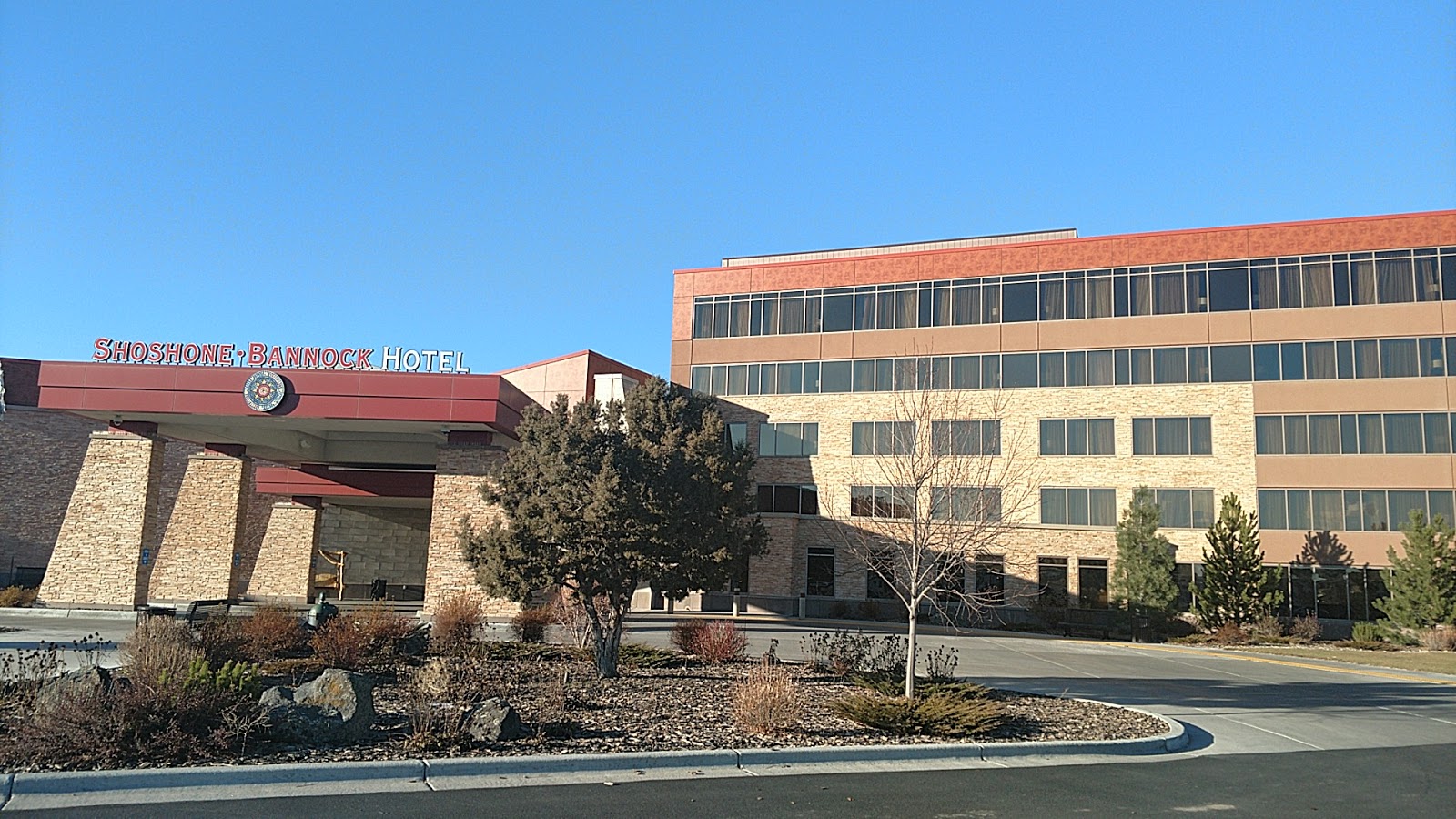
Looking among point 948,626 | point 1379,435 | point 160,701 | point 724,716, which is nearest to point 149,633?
point 160,701

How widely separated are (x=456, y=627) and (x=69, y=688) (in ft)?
31.2

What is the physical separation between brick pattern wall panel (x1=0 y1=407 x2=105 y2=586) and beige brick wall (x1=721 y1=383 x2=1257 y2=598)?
109 ft

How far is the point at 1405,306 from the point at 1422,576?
11655 millimetres

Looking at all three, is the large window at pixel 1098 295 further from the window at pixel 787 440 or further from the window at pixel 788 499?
the window at pixel 788 499

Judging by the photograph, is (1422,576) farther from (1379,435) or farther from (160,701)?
(160,701)

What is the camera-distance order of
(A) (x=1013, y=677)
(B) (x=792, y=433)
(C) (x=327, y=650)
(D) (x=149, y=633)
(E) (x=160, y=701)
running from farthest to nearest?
1. (B) (x=792, y=433)
2. (A) (x=1013, y=677)
3. (C) (x=327, y=650)
4. (D) (x=149, y=633)
5. (E) (x=160, y=701)

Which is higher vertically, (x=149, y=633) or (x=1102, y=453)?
(x=1102, y=453)

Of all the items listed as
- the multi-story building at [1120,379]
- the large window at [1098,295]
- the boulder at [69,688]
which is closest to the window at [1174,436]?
the multi-story building at [1120,379]

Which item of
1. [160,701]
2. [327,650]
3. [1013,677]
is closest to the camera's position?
[160,701]

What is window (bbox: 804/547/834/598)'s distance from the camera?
48.0 metres

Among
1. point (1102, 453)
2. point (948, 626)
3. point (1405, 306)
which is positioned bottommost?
point (948, 626)

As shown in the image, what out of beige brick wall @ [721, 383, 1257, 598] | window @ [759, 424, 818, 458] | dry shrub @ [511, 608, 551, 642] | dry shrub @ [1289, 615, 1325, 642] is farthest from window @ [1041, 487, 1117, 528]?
dry shrub @ [511, 608, 551, 642]

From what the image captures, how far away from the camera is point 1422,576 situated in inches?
1401

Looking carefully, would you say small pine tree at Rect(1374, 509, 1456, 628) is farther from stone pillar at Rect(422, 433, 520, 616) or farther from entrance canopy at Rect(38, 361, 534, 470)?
entrance canopy at Rect(38, 361, 534, 470)
